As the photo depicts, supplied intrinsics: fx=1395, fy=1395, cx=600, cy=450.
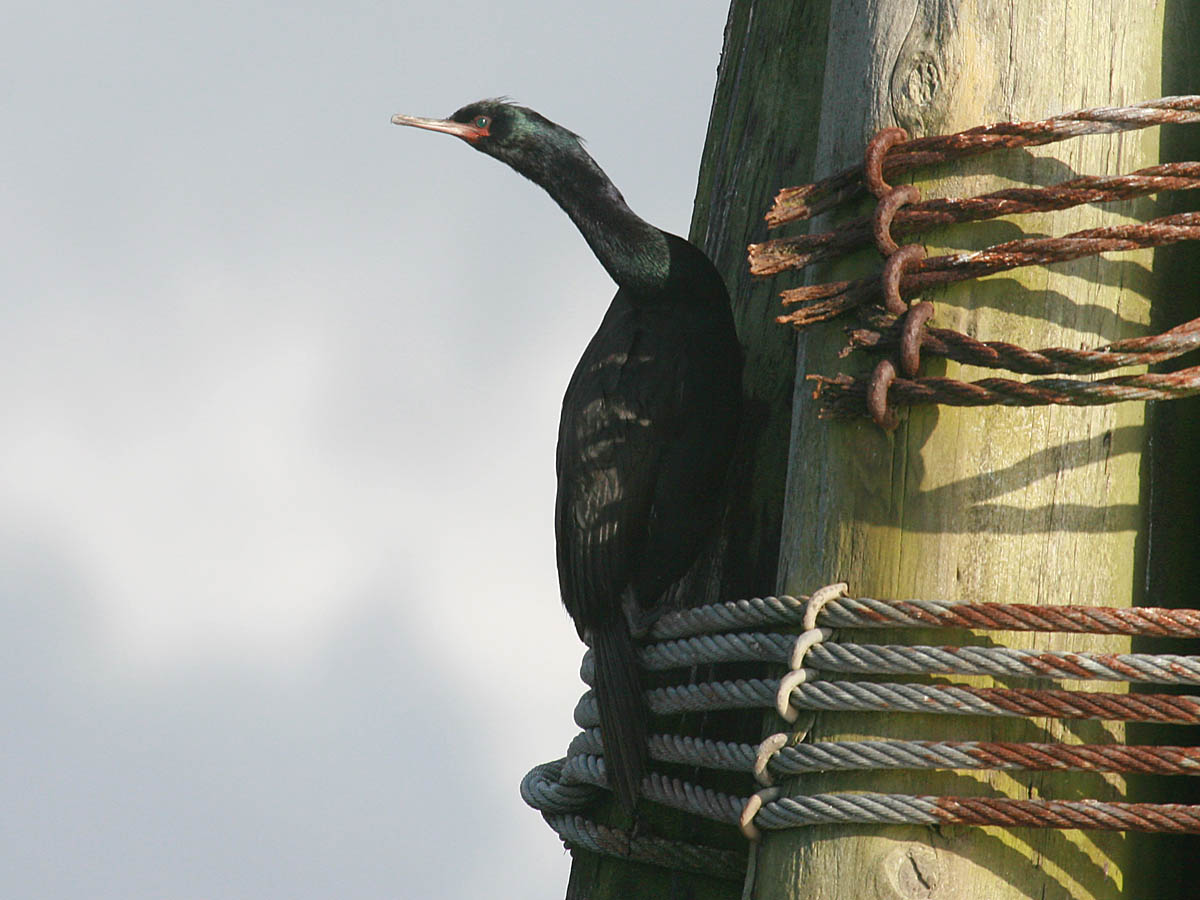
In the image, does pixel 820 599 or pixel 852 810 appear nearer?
pixel 852 810

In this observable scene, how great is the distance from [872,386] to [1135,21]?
66 centimetres

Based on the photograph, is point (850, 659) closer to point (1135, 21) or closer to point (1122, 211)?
point (1122, 211)

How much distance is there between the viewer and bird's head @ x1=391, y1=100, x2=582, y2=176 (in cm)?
423

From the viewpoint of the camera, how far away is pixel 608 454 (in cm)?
354

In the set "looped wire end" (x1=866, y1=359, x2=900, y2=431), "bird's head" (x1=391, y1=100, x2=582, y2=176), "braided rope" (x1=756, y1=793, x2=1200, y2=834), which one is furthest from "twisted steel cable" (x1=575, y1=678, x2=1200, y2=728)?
"bird's head" (x1=391, y1=100, x2=582, y2=176)

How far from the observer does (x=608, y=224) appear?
3.93 meters

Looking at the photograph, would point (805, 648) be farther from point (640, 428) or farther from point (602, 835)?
point (640, 428)

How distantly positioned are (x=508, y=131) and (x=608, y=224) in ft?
2.02

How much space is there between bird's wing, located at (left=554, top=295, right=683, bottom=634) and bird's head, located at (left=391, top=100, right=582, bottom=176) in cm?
95

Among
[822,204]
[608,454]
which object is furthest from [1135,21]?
[608,454]

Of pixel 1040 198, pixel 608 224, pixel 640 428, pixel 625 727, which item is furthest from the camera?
pixel 608 224

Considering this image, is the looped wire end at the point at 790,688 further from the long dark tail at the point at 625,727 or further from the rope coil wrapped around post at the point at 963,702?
the long dark tail at the point at 625,727

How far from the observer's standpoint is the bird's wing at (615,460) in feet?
11.5

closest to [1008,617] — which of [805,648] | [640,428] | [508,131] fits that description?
[805,648]
